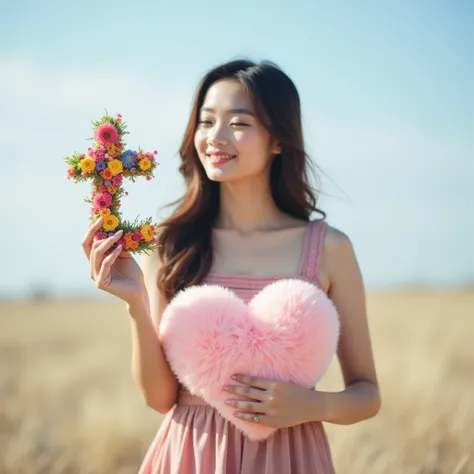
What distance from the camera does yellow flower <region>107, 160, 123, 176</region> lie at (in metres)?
2.70

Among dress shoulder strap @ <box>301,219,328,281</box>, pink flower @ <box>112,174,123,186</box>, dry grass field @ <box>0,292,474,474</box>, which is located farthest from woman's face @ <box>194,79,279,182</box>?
dry grass field @ <box>0,292,474,474</box>

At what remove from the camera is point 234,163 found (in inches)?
120

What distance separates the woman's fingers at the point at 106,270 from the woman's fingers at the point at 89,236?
0.30ft

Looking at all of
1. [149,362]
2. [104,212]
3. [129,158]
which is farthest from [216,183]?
[149,362]

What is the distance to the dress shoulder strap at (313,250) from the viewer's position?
9.87 ft

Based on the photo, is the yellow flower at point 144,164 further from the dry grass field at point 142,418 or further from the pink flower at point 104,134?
the dry grass field at point 142,418

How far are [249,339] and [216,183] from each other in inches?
32.9

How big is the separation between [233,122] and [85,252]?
785 mm

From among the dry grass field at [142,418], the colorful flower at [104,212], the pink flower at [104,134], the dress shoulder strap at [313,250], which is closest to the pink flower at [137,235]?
the colorful flower at [104,212]

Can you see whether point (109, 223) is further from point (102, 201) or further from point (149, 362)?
point (149, 362)

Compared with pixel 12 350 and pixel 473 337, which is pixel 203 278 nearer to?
pixel 473 337

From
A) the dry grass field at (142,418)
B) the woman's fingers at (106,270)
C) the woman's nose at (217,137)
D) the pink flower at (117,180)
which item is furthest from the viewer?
the dry grass field at (142,418)

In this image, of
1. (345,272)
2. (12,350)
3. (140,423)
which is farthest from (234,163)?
(12,350)

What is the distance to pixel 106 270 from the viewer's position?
8.61 feet
